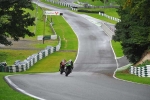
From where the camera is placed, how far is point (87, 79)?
23.8 metres

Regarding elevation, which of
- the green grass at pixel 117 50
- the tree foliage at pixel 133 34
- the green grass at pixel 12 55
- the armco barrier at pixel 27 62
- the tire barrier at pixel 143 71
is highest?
the tree foliage at pixel 133 34

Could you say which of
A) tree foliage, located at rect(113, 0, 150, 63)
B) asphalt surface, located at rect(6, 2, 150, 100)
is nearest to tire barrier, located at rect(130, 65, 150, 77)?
asphalt surface, located at rect(6, 2, 150, 100)

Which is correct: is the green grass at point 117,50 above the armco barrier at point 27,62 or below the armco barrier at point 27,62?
below

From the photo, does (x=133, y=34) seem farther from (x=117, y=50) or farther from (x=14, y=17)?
(x=117, y=50)

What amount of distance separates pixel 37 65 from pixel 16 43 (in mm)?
19178

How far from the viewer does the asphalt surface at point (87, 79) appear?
1562cm

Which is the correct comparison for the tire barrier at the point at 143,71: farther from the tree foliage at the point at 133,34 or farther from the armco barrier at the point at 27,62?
the armco barrier at the point at 27,62

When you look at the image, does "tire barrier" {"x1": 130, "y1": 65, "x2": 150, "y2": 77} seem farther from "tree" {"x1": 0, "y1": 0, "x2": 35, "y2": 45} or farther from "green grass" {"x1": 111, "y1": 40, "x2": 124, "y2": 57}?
"green grass" {"x1": 111, "y1": 40, "x2": 124, "y2": 57}

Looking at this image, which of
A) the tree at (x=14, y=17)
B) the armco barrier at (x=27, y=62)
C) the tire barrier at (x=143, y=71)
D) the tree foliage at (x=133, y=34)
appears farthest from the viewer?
the tree at (x=14, y=17)

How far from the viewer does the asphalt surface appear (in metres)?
15.6

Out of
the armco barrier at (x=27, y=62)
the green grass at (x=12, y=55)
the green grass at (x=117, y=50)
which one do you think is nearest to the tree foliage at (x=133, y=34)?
the armco barrier at (x=27, y=62)

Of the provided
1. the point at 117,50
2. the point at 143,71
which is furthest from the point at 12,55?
the point at 143,71

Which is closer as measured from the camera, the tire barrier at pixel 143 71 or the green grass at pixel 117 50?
the tire barrier at pixel 143 71

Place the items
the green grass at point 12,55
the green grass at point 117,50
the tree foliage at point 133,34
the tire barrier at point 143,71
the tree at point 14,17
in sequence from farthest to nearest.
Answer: the green grass at point 117,50, the green grass at point 12,55, the tree at point 14,17, the tree foliage at point 133,34, the tire barrier at point 143,71
